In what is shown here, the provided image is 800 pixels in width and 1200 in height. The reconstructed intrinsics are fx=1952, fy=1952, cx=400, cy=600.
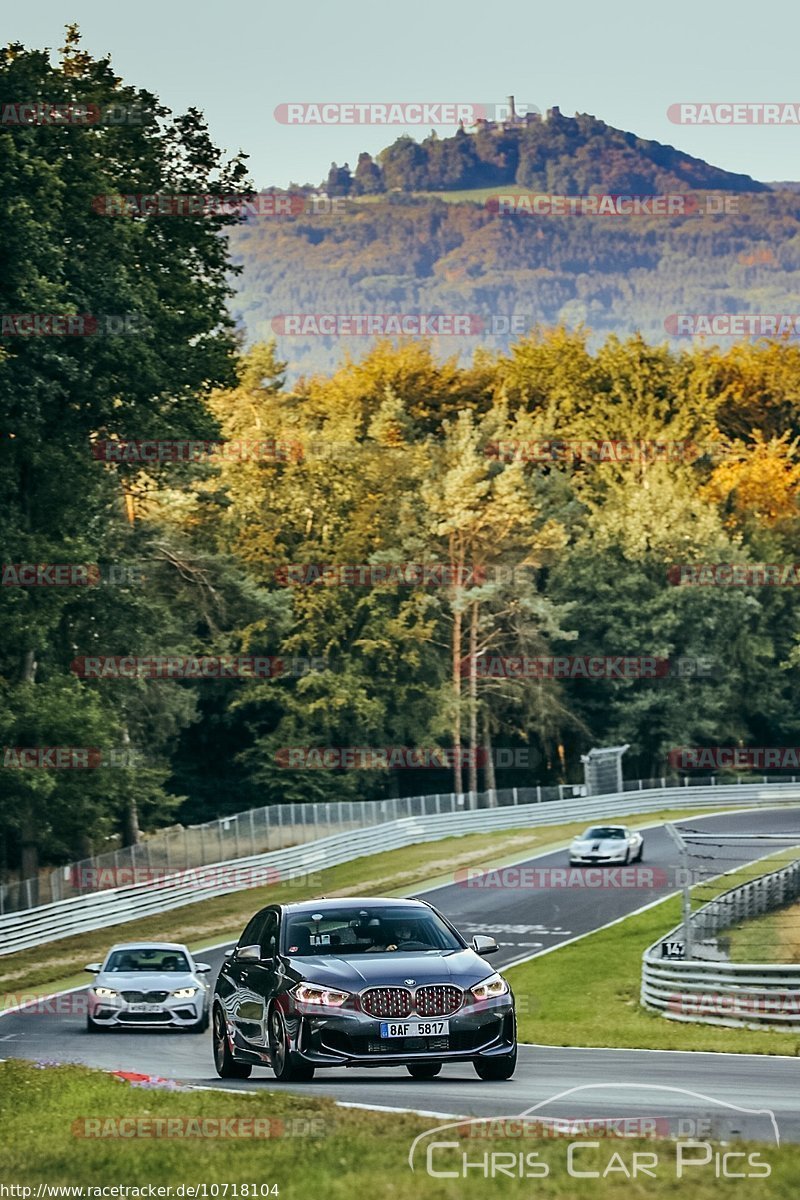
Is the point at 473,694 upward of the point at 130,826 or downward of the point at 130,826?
upward

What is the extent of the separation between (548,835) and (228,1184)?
60219mm

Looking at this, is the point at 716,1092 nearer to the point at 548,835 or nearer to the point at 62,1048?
the point at 62,1048

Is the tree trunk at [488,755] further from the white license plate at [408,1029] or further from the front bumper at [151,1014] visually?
the white license plate at [408,1029]

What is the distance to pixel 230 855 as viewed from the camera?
5503 cm

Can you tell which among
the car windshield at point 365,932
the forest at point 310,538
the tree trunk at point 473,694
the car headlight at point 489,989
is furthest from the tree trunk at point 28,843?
the tree trunk at point 473,694

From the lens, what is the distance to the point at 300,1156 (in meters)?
11.1

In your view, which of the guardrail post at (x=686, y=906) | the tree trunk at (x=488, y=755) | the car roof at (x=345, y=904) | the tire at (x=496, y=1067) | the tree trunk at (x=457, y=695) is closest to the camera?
the tire at (x=496, y=1067)

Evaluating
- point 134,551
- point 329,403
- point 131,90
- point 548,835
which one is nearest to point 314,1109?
point 131,90

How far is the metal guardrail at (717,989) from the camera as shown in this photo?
26.2 m

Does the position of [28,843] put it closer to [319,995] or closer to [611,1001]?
[611,1001]

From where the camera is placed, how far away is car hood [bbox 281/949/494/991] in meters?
15.0

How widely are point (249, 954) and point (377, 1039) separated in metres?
1.79

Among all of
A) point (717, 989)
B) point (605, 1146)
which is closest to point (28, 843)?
point (717, 989)

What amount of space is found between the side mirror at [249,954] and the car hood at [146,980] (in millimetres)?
10558
